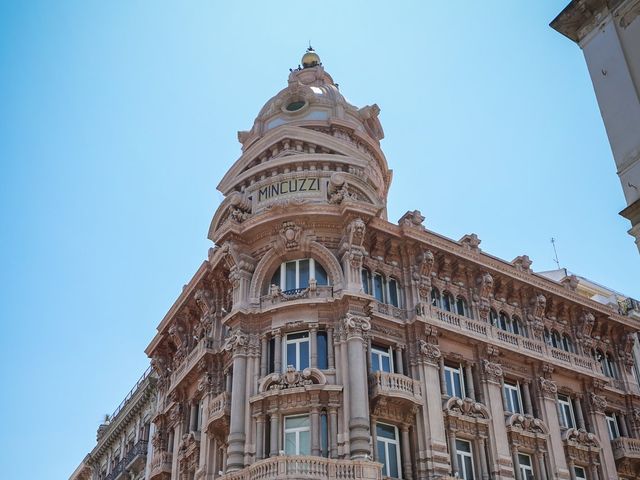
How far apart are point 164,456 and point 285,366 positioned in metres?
11.0

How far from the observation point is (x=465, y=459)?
107ft

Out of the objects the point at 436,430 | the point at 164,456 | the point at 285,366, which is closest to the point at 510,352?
the point at 436,430

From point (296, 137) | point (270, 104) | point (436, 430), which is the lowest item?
point (436, 430)

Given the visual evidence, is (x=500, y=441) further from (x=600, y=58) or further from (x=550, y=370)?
(x=600, y=58)

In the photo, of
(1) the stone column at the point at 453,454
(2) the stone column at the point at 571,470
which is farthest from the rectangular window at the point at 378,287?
(2) the stone column at the point at 571,470

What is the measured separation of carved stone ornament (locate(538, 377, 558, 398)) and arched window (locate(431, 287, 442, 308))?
6.01 metres

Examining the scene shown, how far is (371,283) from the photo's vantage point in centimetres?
3488

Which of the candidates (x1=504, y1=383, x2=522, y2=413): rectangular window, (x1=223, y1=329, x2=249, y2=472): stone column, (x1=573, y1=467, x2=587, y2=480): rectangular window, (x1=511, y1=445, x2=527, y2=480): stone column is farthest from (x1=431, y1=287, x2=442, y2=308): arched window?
(x1=573, y1=467, x2=587, y2=480): rectangular window

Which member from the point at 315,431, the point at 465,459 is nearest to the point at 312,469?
the point at 315,431

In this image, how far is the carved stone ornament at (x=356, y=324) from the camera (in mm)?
31750

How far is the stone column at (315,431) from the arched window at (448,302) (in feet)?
Result: 29.8

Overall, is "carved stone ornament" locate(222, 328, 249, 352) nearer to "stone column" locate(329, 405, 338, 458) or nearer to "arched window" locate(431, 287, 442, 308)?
"stone column" locate(329, 405, 338, 458)

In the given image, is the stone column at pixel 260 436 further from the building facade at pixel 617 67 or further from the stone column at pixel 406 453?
the building facade at pixel 617 67

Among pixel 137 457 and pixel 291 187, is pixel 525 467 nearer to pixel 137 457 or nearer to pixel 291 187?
pixel 291 187
